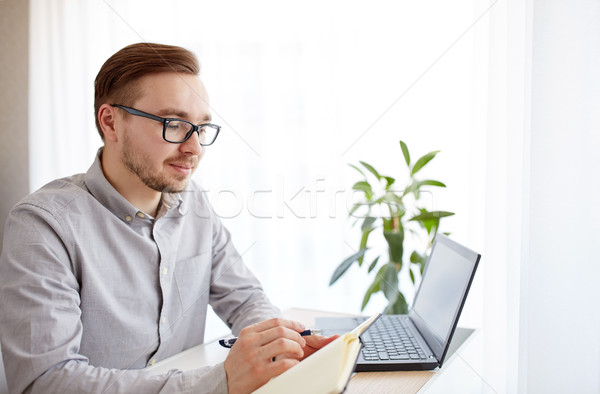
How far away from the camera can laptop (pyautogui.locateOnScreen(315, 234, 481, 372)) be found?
763mm

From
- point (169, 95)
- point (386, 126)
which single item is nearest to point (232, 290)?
point (169, 95)

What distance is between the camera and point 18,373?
0.67m

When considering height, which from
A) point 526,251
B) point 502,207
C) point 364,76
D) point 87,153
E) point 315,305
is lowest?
point 315,305

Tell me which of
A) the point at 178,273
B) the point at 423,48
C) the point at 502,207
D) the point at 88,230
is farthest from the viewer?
the point at 423,48

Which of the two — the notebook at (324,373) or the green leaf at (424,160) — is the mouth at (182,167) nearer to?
the notebook at (324,373)

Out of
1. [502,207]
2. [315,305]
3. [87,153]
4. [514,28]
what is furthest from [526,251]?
[87,153]

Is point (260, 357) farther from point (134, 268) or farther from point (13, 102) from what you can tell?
point (13, 102)

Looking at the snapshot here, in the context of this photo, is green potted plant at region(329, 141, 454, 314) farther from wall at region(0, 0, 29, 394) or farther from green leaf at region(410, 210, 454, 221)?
wall at region(0, 0, 29, 394)

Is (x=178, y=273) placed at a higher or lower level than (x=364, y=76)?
lower

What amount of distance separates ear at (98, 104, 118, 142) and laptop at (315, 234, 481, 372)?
61 cm

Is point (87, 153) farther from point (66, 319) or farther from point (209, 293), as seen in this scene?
point (66, 319)

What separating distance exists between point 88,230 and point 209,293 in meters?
0.35

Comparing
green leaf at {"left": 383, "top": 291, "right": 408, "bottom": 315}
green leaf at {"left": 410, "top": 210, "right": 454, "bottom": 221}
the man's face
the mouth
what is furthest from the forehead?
green leaf at {"left": 383, "top": 291, "right": 408, "bottom": 315}

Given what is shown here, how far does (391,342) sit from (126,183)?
61 cm
